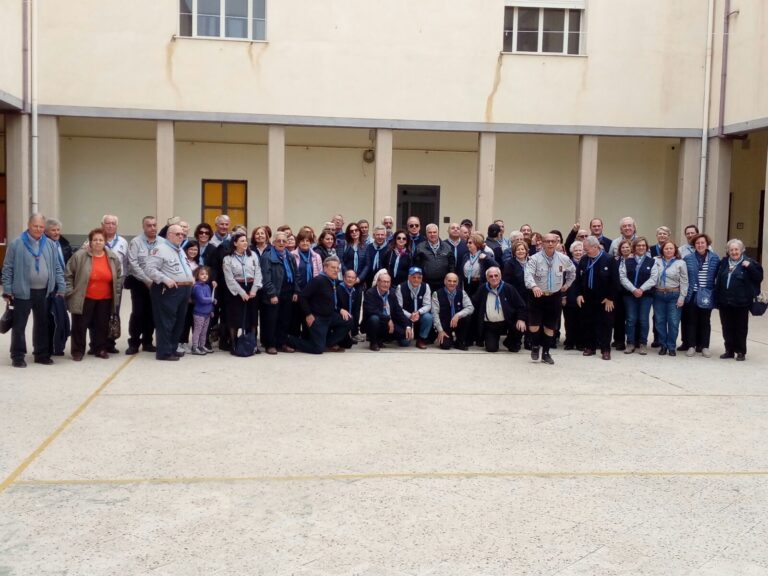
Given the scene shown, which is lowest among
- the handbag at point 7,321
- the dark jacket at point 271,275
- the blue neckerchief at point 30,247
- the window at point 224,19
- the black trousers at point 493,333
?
the black trousers at point 493,333

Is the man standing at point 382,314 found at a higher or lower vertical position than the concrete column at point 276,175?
lower

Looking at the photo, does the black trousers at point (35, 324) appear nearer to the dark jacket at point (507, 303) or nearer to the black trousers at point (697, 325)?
the dark jacket at point (507, 303)

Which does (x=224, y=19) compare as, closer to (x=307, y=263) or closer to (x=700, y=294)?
(x=307, y=263)

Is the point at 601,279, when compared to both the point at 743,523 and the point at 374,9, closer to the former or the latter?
the point at 743,523

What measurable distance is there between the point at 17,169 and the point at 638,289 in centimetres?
1309

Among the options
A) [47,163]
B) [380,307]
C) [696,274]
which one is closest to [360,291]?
[380,307]

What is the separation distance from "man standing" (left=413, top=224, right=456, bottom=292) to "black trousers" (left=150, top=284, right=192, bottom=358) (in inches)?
134

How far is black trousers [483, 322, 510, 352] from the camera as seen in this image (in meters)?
11.1

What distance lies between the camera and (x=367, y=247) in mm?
11875

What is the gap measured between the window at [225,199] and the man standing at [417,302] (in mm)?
11404

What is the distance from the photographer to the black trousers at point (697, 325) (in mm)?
11195

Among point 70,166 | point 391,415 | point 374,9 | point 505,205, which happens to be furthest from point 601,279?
point 70,166

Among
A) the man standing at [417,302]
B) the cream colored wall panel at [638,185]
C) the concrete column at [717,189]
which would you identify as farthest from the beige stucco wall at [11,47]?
the concrete column at [717,189]

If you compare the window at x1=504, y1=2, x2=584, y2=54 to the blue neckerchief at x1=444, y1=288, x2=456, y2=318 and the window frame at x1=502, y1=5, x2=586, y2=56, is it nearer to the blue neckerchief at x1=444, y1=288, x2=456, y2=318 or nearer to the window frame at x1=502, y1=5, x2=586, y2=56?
the window frame at x1=502, y1=5, x2=586, y2=56
